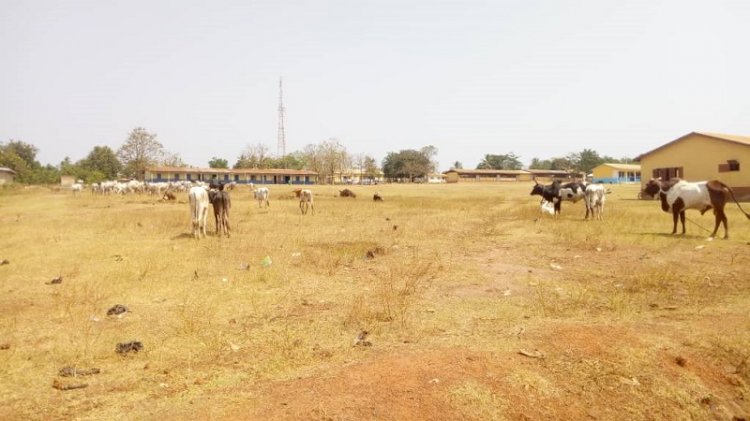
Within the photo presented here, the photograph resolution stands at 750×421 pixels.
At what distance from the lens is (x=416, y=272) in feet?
30.6

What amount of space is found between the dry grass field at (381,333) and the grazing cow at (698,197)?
2260 mm

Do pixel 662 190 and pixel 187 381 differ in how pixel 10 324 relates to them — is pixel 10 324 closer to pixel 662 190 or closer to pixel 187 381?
pixel 187 381

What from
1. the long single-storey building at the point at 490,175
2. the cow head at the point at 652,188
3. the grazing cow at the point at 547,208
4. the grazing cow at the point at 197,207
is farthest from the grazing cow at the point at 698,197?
the long single-storey building at the point at 490,175

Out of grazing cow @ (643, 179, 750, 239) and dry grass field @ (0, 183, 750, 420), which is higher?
grazing cow @ (643, 179, 750, 239)

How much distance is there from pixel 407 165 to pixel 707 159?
79.4 meters

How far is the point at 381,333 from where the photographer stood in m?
6.20

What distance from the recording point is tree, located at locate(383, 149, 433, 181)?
108m

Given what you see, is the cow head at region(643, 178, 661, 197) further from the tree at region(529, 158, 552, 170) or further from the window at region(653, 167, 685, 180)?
the tree at region(529, 158, 552, 170)

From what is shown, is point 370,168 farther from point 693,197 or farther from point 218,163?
point 693,197

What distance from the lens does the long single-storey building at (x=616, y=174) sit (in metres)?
81.7

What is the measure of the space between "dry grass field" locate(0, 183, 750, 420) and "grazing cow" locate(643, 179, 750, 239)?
2260 mm

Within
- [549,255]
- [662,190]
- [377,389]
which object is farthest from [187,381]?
[662,190]

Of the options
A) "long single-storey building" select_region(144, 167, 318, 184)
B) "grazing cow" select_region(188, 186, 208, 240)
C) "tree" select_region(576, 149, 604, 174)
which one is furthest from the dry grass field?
"tree" select_region(576, 149, 604, 174)

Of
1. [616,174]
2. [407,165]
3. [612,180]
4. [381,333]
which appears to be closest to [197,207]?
[381,333]
